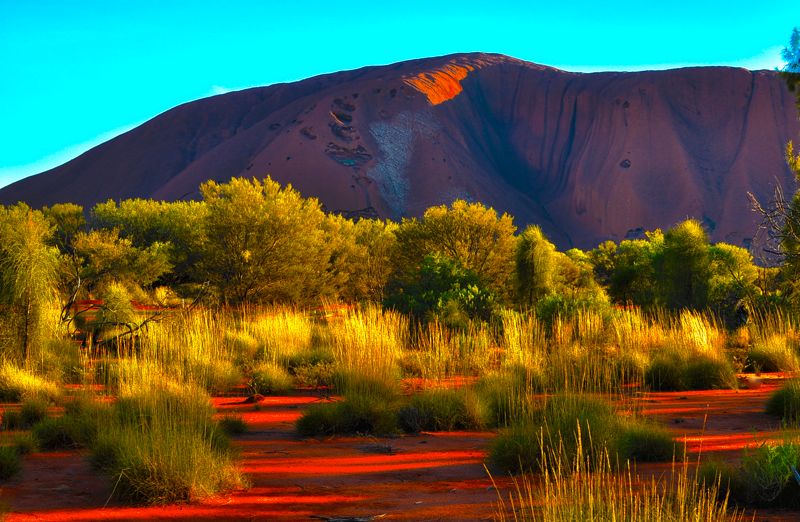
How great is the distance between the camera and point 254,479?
6.20 meters

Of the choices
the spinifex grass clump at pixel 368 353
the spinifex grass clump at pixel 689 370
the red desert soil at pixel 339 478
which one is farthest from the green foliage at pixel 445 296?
the red desert soil at pixel 339 478

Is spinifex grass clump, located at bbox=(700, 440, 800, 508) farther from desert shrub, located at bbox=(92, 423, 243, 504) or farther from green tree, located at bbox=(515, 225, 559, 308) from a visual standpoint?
green tree, located at bbox=(515, 225, 559, 308)

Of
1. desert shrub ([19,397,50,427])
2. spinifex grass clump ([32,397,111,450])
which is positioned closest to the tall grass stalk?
spinifex grass clump ([32,397,111,450])

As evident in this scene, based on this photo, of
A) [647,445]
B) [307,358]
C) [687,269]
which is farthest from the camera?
[687,269]

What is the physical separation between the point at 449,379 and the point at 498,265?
15.6 m

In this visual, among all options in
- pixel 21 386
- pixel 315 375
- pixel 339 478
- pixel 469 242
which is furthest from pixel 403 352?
pixel 469 242

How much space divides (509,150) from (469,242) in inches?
2745

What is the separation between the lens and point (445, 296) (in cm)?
1673

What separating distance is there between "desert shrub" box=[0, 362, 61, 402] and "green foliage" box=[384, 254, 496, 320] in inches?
316

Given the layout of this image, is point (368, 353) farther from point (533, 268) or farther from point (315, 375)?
point (533, 268)

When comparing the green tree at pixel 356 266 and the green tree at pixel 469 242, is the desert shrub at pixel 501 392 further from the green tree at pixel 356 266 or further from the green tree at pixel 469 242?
the green tree at pixel 356 266

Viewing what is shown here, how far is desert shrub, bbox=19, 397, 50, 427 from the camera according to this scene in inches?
331

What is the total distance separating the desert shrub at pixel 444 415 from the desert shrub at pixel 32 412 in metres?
4.26

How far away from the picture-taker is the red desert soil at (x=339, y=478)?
5.21 m
